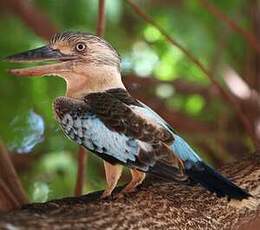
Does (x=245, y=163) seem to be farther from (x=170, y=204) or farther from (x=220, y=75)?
(x=220, y=75)

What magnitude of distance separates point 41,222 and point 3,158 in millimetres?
1180

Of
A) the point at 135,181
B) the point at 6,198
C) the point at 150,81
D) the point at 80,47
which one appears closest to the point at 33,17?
the point at 150,81

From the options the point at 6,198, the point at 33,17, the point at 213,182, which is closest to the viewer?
the point at 213,182

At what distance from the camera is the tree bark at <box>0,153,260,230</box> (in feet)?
6.14

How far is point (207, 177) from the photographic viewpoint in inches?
80.8

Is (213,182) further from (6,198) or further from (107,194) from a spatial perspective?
(6,198)

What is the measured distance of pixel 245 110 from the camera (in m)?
4.40

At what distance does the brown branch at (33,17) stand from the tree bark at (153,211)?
1.73 meters

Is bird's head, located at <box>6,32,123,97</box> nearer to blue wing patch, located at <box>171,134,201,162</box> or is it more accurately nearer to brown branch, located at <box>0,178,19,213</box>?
blue wing patch, located at <box>171,134,201,162</box>

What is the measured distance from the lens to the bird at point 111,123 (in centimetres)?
207

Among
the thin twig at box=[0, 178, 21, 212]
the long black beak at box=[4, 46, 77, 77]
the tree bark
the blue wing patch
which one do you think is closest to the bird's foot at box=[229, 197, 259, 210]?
the tree bark

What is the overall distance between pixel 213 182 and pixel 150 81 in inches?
87.9

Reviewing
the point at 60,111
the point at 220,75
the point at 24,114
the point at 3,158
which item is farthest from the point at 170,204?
the point at 220,75

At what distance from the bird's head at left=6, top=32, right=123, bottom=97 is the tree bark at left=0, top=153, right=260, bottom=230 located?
34cm
